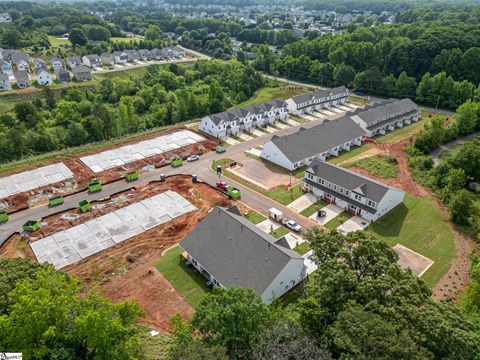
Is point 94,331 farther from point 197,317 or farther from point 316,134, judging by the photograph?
point 316,134

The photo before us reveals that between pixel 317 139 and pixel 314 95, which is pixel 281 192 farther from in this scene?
pixel 314 95

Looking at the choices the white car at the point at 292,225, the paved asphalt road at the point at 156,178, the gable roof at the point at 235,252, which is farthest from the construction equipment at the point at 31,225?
the white car at the point at 292,225

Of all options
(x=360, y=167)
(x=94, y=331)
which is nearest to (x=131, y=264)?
(x=94, y=331)

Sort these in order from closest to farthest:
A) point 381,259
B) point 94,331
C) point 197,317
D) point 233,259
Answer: point 94,331 < point 197,317 < point 381,259 < point 233,259

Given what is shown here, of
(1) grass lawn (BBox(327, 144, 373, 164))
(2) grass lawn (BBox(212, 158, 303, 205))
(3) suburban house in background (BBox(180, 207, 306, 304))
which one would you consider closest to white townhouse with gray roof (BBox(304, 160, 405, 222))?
(2) grass lawn (BBox(212, 158, 303, 205))

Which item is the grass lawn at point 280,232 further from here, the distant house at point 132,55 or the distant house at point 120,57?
the distant house at point 132,55

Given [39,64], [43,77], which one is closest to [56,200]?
[43,77]

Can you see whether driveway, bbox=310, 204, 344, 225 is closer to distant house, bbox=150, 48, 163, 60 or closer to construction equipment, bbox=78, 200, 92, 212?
construction equipment, bbox=78, 200, 92, 212
